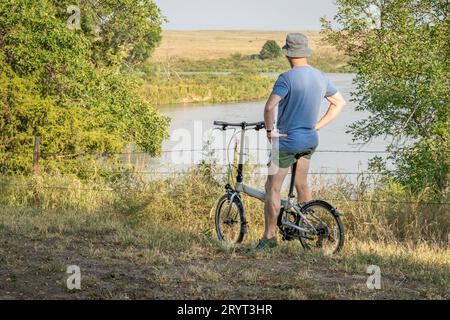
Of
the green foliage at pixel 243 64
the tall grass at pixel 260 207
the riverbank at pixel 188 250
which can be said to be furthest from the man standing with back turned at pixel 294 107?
the green foliage at pixel 243 64

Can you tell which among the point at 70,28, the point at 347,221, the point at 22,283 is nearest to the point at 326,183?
the point at 347,221

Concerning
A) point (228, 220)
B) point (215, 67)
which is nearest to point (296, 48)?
point (228, 220)

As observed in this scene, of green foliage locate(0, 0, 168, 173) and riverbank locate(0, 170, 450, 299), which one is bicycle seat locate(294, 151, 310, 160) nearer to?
riverbank locate(0, 170, 450, 299)

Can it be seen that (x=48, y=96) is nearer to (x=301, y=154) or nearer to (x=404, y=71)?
(x=404, y=71)

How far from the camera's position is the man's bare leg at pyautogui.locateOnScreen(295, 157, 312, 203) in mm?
7145

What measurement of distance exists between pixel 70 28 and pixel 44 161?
370 centimetres

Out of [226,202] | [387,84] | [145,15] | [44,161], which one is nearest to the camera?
[226,202]

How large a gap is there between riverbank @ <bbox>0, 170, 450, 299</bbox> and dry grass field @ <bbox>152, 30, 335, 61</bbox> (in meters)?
82.2

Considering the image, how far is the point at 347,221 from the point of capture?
31.4ft

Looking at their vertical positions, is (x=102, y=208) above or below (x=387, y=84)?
below

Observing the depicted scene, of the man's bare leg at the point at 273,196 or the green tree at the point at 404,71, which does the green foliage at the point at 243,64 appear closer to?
the green tree at the point at 404,71

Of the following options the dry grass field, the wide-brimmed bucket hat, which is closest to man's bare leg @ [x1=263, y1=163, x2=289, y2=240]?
the wide-brimmed bucket hat

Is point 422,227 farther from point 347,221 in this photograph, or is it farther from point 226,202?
point 226,202

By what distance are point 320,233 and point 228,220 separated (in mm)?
1245
